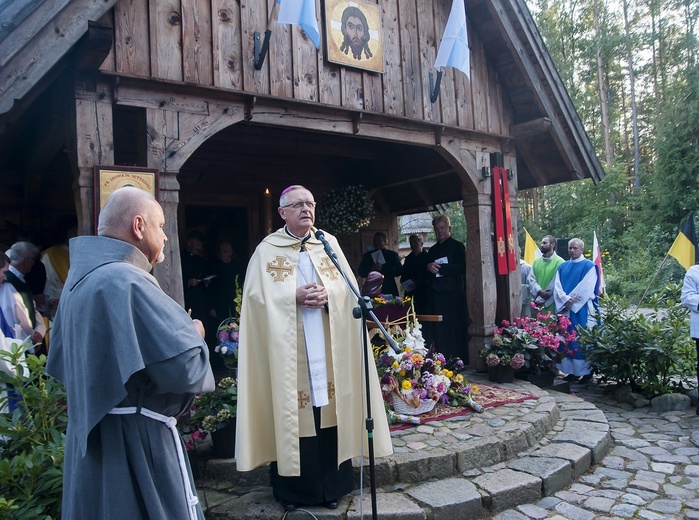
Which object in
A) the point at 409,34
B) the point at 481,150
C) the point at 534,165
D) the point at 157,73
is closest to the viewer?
the point at 157,73

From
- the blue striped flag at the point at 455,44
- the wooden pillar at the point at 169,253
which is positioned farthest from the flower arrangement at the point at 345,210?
the wooden pillar at the point at 169,253

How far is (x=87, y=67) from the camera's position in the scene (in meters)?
3.92

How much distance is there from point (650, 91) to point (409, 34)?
26.0 m

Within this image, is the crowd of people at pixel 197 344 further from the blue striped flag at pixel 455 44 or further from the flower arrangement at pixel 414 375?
the blue striped flag at pixel 455 44

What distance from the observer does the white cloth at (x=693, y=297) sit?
19.2 feet

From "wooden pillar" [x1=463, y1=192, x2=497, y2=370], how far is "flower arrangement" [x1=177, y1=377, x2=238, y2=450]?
11.6 feet

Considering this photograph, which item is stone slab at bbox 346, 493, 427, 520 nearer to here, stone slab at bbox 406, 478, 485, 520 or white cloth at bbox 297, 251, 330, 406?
stone slab at bbox 406, 478, 485, 520

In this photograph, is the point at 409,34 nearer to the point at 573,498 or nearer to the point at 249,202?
the point at 249,202

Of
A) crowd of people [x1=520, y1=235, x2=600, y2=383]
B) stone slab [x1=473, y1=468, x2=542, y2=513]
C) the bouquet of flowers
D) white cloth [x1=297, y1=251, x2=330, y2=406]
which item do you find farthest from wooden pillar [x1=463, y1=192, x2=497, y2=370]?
white cloth [x1=297, y1=251, x2=330, y2=406]

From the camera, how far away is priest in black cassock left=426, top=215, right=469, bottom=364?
24.0 feet

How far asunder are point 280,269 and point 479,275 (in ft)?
12.3

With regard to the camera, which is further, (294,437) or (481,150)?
(481,150)

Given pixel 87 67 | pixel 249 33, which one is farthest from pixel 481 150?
pixel 87 67

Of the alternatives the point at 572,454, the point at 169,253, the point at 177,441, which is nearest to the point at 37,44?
the point at 169,253
